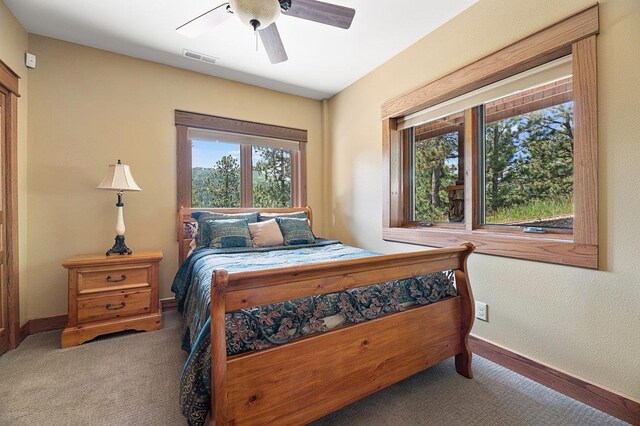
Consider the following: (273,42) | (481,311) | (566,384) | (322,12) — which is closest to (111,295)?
(273,42)

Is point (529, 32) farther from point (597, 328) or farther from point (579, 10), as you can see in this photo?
point (597, 328)

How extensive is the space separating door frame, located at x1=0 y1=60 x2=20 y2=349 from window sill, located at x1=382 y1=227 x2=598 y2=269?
333 centimetres

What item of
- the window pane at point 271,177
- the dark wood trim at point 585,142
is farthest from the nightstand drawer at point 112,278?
the dark wood trim at point 585,142

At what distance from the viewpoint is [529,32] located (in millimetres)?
1843

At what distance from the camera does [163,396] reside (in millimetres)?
1653

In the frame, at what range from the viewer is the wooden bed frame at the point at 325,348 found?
1.10 m

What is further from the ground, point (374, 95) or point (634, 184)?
point (374, 95)

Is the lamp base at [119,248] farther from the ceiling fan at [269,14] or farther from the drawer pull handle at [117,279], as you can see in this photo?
the ceiling fan at [269,14]

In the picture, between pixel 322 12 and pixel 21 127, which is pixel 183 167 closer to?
pixel 21 127

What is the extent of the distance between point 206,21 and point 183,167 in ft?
5.49

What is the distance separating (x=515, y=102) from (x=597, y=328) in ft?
5.11

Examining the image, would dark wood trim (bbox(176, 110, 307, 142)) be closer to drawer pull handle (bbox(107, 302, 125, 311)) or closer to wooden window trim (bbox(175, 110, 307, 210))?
wooden window trim (bbox(175, 110, 307, 210))

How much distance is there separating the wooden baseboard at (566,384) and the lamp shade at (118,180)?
3.17 metres

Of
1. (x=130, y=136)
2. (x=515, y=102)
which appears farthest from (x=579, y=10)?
(x=130, y=136)
